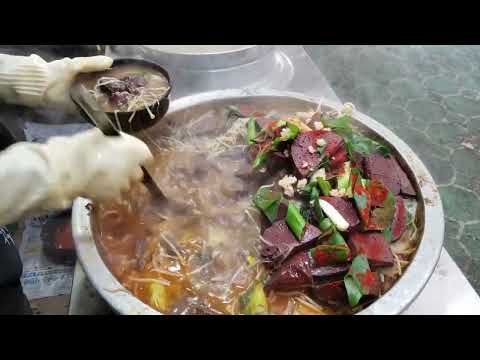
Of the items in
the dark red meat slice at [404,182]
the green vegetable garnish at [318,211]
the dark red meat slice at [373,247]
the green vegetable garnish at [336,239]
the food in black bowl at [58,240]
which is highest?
the dark red meat slice at [404,182]

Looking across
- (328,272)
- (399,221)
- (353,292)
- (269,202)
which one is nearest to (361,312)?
(353,292)

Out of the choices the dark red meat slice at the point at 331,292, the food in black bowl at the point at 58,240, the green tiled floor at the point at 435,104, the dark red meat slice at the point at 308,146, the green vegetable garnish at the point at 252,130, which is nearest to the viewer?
the dark red meat slice at the point at 331,292

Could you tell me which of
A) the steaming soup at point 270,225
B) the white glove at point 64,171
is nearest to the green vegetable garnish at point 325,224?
the steaming soup at point 270,225

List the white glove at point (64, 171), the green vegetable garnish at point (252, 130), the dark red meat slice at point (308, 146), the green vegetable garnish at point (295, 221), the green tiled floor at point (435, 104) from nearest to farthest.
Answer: the white glove at point (64, 171) → the green vegetable garnish at point (295, 221) → the dark red meat slice at point (308, 146) → the green vegetable garnish at point (252, 130) → the green tiled floor at point (435, 104)

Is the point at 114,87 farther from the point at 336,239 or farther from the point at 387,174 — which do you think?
the point at 387,174

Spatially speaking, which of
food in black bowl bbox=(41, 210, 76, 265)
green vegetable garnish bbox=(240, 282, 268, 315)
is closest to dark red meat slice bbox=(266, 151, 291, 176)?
green vegetable garnish bbox=(240, 282, 268, 315)

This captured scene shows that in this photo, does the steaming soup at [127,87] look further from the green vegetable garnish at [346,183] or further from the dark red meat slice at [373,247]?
the dark red meat slice at [373,247]

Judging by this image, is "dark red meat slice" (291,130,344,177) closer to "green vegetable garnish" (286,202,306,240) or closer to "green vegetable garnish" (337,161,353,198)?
"green vegetable garnish" (337,161,353,198)
